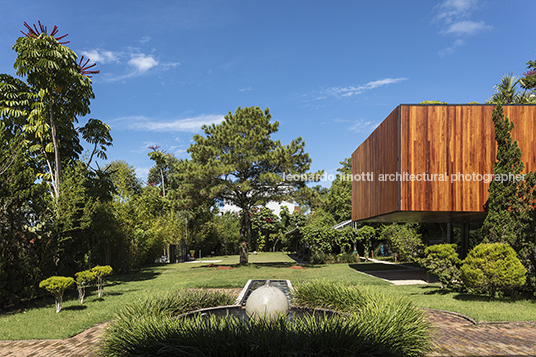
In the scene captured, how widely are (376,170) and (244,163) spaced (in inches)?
381

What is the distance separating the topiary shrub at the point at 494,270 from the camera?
33.7 ft

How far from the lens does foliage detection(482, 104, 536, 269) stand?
37.9 feet

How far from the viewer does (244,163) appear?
23.8 m

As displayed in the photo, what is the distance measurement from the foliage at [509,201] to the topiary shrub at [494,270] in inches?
47.5

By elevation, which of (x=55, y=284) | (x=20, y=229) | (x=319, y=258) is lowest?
(x=319, y=258)

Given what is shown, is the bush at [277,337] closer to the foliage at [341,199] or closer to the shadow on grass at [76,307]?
the shadow on grass at [76,307]

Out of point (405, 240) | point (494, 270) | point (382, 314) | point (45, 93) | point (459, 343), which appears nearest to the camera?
point (382, 314)

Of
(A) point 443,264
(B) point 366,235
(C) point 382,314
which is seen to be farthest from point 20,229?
(B) point 366,235

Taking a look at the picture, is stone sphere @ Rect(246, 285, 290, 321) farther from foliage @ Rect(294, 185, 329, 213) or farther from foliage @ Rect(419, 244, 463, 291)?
foliage @ Rect(294, 185, 329, 213)

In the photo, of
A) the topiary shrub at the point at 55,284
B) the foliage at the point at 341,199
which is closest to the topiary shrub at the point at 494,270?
the topiary shrub at the point at 55,284

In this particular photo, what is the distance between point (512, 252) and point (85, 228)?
15.6 metres

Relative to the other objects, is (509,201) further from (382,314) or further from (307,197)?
(307,197)

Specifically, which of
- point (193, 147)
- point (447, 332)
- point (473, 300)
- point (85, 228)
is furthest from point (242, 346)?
point (193, 147)

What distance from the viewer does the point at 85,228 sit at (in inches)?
590
